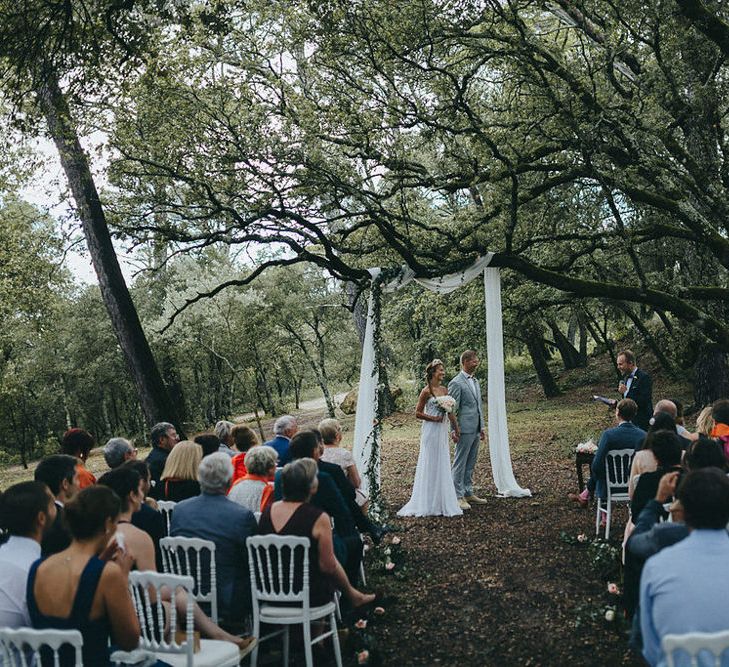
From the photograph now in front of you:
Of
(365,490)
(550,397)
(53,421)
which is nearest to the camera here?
(365,490)

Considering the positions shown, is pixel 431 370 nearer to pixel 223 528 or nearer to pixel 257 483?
pixel 257 483

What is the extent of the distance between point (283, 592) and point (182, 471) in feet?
5.21

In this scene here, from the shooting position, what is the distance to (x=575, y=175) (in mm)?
8883

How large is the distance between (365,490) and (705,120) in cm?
686

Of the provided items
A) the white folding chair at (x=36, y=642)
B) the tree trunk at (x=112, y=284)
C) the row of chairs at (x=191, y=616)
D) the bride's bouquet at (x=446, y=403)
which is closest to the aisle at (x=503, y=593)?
the row of chairs at (x=191, y=616)

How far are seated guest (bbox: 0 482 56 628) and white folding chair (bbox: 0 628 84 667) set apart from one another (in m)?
0.33

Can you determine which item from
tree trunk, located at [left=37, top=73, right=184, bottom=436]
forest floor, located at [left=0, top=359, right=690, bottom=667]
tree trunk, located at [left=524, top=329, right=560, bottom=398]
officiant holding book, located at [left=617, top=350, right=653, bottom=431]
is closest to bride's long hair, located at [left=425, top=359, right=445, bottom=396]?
forest floor, located at [left=0, top=359, right=690, bottom=667]

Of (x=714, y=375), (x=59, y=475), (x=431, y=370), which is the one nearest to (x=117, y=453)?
(x=59, y=475)

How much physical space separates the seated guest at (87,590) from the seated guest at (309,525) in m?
1.42

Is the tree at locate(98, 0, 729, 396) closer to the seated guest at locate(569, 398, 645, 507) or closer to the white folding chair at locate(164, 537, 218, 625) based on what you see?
the seated guest at locate(569, 398, 645, 507)

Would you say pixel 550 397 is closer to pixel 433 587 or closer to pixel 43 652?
pixel 433 587

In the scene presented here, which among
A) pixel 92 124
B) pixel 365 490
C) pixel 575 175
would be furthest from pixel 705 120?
pixel 92 124

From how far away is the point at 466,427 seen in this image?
29.8 ft

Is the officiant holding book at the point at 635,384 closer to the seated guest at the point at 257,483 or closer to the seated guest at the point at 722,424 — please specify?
the seated guest at the point at 722,424
